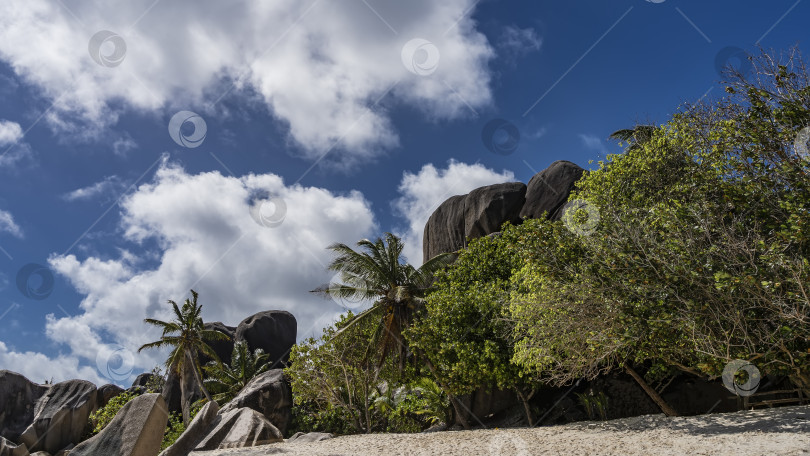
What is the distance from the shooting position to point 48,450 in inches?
1356

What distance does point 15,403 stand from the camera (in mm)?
35844

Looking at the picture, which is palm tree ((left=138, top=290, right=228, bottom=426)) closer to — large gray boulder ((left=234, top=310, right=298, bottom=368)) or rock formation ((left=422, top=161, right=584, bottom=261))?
large gray boulder ((left=234, top=310, right=298, bottom=368))

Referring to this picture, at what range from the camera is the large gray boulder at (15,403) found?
34716 millimetres

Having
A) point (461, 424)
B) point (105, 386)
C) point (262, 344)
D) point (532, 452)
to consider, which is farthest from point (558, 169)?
point (105, 386)

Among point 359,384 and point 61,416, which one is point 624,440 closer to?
point 359,384

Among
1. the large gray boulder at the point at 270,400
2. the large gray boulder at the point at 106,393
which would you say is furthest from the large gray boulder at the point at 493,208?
the large gray boulder at the point at 106,393

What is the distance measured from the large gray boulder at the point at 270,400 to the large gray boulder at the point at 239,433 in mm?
12706

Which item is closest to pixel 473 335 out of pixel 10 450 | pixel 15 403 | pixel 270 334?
pixel 10 450

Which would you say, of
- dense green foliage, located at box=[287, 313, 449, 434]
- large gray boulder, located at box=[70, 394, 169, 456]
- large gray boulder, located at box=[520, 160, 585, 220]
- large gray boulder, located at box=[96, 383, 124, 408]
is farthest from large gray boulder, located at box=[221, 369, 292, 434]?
large gray boulder, located at box=[96, 383, 124, 408]

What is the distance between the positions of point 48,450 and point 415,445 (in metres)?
34.9

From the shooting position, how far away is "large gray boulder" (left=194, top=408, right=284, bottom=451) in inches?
540

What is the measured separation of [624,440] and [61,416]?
38904mm

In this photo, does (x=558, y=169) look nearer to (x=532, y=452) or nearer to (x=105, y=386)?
(x=532, y=452)

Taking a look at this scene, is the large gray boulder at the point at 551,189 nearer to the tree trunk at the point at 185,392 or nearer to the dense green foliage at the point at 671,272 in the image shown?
the dense green foliage at the point at 671,272
